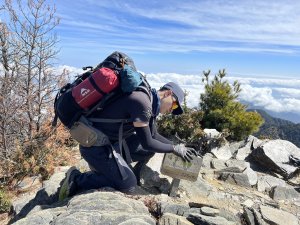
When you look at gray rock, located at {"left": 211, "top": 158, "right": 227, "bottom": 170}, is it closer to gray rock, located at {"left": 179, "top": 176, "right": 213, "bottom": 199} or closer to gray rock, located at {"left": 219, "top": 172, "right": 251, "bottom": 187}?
gray rock, located at {"left": 219, "top": 172, "right": 251, "bottom": 187}

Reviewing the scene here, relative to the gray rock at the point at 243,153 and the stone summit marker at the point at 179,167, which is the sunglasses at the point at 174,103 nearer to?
the stone summit marker at the point at 179,167

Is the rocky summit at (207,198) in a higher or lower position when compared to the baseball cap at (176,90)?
lower

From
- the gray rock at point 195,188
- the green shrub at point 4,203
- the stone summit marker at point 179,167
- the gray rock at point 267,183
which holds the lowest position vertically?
the green shrub at point 4,203

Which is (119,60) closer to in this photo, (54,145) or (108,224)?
(108,224)

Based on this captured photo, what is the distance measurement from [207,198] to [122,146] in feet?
6.18

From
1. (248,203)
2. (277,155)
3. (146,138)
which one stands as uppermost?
(146,138)

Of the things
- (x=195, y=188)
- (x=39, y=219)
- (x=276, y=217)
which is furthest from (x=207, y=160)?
(x=39, y=219)

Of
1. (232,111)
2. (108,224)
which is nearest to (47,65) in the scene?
(232,111)

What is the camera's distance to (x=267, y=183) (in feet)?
27.8

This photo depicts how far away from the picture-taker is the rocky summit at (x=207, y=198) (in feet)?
15.5

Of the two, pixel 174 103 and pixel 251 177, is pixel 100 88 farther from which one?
pixel 251 177

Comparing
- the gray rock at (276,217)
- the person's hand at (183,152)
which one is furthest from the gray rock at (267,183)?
the person's hand at (183,152)

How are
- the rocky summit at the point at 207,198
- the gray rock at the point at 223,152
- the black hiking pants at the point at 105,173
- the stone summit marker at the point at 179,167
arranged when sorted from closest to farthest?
the rocky summit at the point at 207,198 < the black hiking pants at the point at 105,173 < the stone summit marker at the point at 179,167 < the gray rock at the point at 223,152

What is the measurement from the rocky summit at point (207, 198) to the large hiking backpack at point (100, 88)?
1.21m
